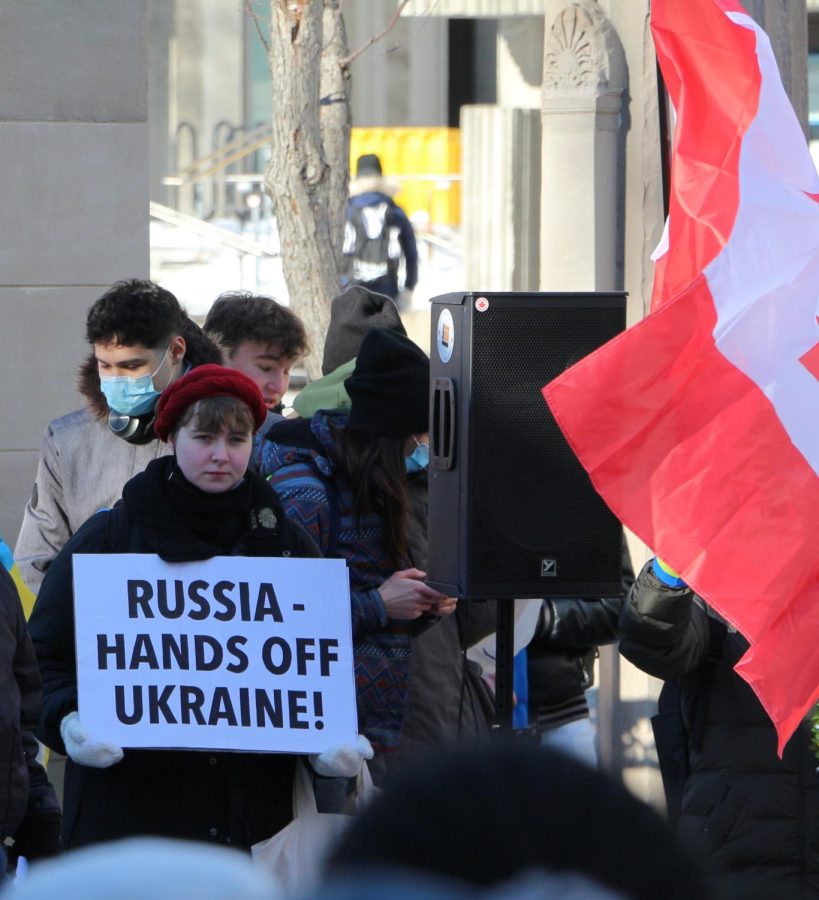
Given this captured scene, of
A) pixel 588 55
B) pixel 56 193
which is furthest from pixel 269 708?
pixel 588 55

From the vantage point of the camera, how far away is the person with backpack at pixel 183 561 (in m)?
3.83

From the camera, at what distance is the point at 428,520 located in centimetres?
455

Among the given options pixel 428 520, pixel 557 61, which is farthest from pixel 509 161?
pixel 428 520

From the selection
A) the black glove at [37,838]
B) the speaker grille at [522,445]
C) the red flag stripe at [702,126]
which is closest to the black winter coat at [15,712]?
the black glove at [37,838]

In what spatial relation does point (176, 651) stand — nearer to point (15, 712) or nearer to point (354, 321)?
point (15, 712)

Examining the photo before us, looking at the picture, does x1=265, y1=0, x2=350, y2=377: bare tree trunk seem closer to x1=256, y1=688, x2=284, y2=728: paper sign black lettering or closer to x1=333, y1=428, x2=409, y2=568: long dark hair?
x1=333, y1=428, x2=409, y2=568: long dark hair

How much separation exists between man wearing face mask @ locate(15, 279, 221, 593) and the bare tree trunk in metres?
5.30

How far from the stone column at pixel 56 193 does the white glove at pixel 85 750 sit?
8.43ft

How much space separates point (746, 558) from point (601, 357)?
54cm

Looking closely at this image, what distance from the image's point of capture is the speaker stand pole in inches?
173

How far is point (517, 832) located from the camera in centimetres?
113

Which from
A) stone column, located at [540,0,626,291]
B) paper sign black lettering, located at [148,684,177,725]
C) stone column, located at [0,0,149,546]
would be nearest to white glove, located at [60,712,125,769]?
paper sign black lettering, located at [148,684,177,725]

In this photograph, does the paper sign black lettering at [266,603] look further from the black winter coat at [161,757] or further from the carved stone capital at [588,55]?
the carved stone capital at [588,55]

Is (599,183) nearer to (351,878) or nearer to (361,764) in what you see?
(361,764)
